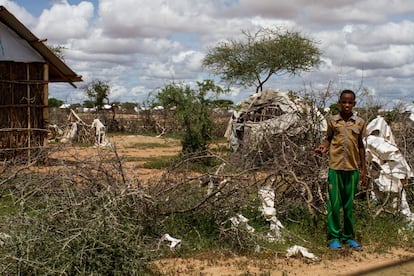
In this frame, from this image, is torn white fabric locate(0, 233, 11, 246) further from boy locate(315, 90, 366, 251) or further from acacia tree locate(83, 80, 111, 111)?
acacia tree locate(83, 80, 111, 111)

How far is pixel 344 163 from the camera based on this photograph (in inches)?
237

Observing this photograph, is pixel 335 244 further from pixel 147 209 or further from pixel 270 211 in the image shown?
pixel 147 209

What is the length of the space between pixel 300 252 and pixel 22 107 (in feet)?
27.2

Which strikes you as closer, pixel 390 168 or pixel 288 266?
pixel 288 266

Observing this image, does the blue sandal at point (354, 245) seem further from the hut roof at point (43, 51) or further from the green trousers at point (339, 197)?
the hut roof at point (43, 51)

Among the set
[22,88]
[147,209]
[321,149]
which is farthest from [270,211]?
[22,88]

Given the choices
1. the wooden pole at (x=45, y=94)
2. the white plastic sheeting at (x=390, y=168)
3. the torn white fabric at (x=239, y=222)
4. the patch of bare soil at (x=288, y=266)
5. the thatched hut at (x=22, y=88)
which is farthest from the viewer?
the wooden pole at (x=45, y=94)

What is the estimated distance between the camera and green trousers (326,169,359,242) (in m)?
6.09

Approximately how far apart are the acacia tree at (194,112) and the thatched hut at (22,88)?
3502 millimetres

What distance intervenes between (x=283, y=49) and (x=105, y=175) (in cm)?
2195

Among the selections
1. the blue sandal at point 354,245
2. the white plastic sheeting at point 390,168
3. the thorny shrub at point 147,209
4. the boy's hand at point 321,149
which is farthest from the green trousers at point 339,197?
the white plastic sheeting at point 390,168

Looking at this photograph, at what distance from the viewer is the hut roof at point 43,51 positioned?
1146 cm

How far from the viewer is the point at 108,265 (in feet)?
14.9

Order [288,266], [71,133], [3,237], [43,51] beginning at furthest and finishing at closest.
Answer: [71,133], [43,51], [288,266], [3,237]
